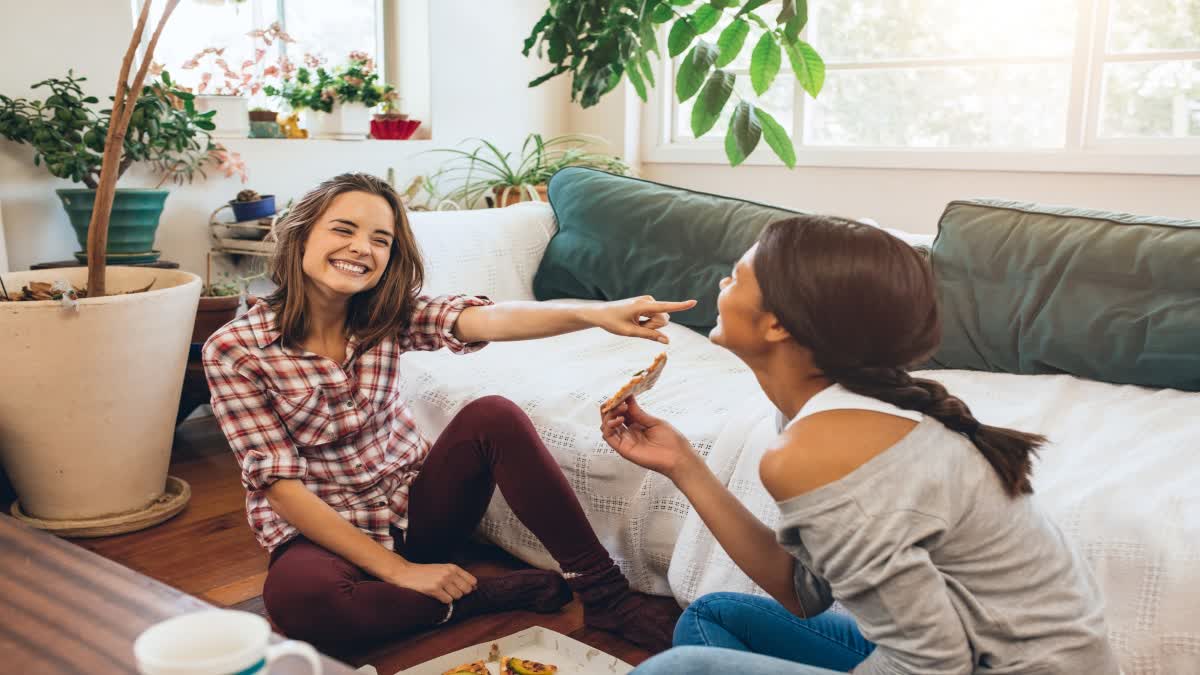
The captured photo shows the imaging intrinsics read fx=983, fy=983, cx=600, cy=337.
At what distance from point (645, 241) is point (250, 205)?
1.22 metres

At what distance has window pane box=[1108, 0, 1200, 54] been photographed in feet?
9.14

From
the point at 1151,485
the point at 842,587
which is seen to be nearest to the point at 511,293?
the point at 1151,485

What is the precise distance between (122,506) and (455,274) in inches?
35.7

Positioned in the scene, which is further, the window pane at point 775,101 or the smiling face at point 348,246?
the window pane at point 775,101

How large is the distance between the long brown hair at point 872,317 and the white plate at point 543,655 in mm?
746

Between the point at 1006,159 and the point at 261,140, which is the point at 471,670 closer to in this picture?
the point at 261,140

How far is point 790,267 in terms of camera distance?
0.99 meters

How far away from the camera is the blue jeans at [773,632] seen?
117 cm

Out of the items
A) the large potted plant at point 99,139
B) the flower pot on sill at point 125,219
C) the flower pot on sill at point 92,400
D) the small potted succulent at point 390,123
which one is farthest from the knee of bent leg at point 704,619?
the small potted succulent at point 390,123

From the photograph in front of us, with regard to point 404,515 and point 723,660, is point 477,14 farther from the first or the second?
point 723,660

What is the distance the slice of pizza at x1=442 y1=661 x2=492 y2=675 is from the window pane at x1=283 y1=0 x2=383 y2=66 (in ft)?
8.00

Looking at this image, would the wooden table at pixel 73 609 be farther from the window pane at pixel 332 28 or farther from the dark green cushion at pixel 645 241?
the window pane at pixel 332 28

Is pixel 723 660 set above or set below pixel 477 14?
below

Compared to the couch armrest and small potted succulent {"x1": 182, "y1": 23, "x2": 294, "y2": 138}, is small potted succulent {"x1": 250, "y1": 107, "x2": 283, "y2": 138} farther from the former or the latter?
the couch armrest
